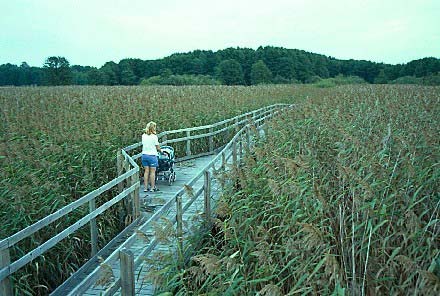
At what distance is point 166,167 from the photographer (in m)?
9.32

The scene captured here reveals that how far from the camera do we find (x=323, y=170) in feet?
19.1

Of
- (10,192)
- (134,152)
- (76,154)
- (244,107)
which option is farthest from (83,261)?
(244,107)

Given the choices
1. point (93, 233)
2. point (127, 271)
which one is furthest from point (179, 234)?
point (93, 233)

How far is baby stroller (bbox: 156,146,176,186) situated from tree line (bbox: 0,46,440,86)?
59.9 meters

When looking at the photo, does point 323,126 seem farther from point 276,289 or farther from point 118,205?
point 276,289

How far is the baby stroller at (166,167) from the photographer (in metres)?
9.28

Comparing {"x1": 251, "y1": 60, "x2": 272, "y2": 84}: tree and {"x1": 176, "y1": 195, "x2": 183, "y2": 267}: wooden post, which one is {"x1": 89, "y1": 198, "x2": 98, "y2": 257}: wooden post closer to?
{"x1": 176, "y1": 195, "x2": 183, "y2": 267}: wooden post

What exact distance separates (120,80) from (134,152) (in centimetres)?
7670

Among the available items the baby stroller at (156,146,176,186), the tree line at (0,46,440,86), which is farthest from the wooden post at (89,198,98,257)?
the tree line at (0,46,440,86)

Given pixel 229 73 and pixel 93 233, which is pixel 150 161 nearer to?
pixel 93 233

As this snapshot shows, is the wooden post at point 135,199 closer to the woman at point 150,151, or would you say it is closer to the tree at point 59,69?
the woman at point 150,151

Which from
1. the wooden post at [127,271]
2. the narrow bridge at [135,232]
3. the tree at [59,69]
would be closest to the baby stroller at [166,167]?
the narrow bridge at [135,232]

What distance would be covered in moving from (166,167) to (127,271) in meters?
5.90

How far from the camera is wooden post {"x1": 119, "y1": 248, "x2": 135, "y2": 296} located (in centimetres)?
341
